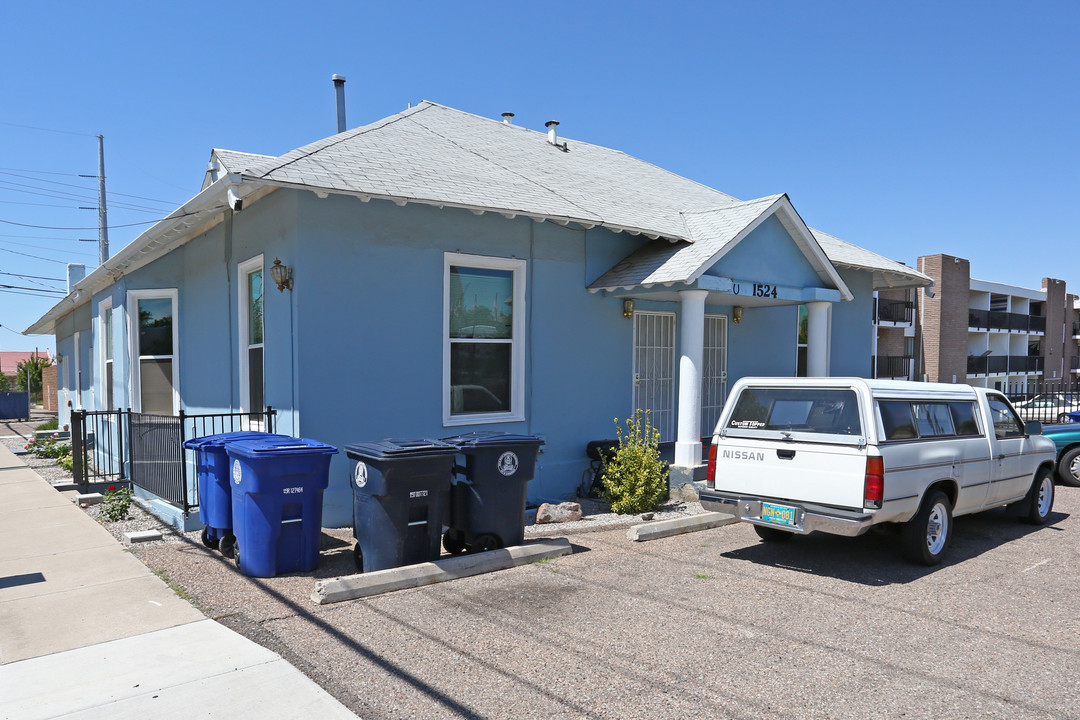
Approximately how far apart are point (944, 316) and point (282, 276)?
41.5 metres

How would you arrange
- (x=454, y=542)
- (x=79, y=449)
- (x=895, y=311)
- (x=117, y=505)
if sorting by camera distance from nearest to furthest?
(x=454, y=542), (x=117, y=505), (x=79, y=449), (x=895, y=311)

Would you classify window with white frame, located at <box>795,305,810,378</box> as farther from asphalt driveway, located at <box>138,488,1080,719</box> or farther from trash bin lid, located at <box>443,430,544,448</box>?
trash bin lid, located at <box>443,430,544,448</box>

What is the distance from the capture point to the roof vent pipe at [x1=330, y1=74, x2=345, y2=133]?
12.0 metres

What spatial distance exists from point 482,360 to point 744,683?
5734 mm

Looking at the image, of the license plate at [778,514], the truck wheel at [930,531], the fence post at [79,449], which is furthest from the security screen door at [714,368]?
the fence post at [79,449]

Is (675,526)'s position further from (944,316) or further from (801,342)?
(944,316)

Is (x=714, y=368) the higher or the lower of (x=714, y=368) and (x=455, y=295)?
the lower

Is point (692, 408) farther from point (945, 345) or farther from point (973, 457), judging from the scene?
point (945, 345)

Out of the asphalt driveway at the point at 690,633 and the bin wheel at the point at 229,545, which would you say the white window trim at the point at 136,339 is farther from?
the bin wheel at the point at 229,545

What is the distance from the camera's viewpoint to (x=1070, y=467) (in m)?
11.5

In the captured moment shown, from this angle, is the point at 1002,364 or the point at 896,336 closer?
the point at 896,336

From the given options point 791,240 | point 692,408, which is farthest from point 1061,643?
point 791,240

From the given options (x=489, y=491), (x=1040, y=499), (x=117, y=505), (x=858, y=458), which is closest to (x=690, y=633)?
(x=858, y=458)

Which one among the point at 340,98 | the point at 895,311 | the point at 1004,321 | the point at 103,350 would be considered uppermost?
the point at 340,98
